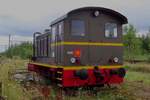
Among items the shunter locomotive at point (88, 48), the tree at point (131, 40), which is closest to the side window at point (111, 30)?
the shunter locomotive at point (88, 48)

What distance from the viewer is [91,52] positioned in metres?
13.6

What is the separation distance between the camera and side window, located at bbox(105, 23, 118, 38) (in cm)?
1409

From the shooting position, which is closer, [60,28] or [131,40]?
[60,28]

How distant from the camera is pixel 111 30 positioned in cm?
1423

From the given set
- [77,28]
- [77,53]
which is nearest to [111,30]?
[77,28]

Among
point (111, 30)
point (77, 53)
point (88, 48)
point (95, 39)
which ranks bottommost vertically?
point (77, 53)

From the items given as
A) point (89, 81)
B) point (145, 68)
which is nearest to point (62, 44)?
point (89, 81)

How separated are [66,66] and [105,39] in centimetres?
222

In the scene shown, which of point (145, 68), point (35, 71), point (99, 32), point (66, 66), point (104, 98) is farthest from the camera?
point (145, 68)

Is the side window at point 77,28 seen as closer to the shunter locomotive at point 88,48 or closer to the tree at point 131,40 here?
the shunter locomotive at point 88,48

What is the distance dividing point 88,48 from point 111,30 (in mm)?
1451

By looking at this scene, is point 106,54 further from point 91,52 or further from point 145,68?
point 145,68

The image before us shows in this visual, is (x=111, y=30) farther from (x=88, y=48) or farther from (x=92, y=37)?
(x=88, y=48)

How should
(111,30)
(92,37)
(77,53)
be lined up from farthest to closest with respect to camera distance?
1. (111,30)
2. (92,37)
3. (77,53)
